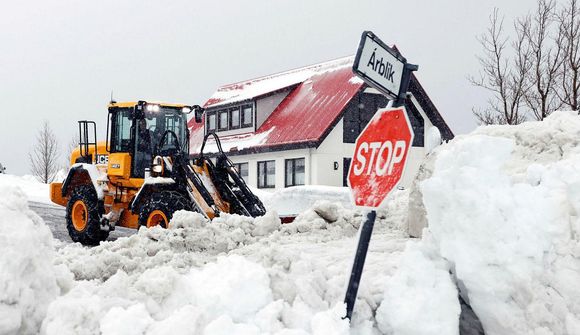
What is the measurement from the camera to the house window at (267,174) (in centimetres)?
2501

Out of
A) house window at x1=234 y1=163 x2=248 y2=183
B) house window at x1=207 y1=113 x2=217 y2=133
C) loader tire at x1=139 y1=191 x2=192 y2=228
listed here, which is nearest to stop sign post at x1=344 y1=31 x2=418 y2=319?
loader tire at x1=139 y1=191 x2=192 y2=228

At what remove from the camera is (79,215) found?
39.3 ft

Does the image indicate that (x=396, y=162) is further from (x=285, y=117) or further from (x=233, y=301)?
(x=285, y=117)

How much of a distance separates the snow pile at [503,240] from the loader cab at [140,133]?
24.9 feet

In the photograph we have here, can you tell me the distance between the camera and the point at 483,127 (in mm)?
6344

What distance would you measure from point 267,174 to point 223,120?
190 inches

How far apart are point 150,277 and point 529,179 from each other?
3.09 metres

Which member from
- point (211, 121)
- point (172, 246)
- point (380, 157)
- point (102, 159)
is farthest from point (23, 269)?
point (211, 121)

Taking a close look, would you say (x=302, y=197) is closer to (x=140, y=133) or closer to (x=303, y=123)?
(x=303, y=123)

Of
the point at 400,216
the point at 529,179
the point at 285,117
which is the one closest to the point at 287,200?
the point at 285,117

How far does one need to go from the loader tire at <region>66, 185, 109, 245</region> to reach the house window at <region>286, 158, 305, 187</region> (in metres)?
12.3

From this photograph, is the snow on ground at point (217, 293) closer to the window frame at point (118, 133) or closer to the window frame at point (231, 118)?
the window frame at point (118, 133)

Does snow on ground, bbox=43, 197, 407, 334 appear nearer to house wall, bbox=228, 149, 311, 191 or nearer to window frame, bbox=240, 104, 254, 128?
house wall, bbox=228, 149, 311, 191

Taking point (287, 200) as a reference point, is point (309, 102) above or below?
above
